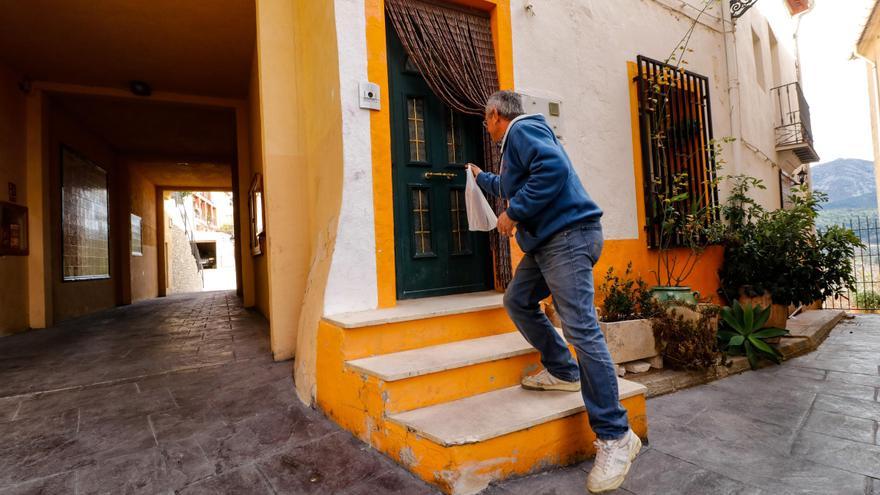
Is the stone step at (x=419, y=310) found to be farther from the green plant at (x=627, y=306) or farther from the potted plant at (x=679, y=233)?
the potted plant at (x=679, y=233)

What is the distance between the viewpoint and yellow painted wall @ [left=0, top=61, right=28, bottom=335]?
18.1 feet

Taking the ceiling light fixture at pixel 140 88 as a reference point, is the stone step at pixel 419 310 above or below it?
below

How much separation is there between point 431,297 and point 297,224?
58.7 inches

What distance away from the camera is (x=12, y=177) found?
5.82 metres

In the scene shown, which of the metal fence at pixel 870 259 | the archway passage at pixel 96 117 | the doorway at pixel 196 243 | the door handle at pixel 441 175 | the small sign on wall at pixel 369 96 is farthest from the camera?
the doorway at pixel 196 243

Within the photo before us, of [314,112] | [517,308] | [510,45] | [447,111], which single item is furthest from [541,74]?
[517,308]

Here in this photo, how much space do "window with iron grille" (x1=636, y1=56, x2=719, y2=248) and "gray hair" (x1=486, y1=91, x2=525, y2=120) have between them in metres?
3.18

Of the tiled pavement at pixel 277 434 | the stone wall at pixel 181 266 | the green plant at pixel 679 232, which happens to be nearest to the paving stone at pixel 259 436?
the tiled pavement at pixel 277 434

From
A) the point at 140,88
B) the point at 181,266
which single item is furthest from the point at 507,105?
the point at 181,266

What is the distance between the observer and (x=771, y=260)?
4.55 metres

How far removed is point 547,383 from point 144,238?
496 inches

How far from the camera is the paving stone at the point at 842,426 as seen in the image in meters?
2.31

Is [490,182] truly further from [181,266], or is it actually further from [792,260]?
[181,266]

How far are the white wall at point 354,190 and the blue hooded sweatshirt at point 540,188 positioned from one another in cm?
122
